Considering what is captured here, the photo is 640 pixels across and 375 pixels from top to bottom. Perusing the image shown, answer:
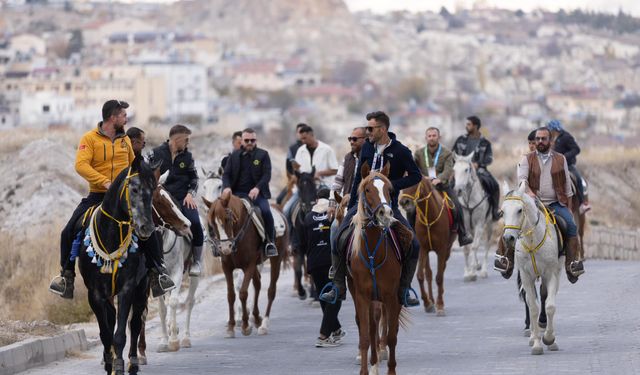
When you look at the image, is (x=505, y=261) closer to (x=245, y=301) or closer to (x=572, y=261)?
(x=572, y=261)

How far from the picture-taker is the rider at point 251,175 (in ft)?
72.2

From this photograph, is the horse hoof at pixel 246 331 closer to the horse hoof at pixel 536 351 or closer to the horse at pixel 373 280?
the horse hoof at pixel 536 351

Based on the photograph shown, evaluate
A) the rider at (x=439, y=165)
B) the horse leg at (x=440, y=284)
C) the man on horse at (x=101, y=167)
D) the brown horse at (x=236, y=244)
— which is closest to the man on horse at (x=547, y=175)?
the horse leg at (x=440, y=284)

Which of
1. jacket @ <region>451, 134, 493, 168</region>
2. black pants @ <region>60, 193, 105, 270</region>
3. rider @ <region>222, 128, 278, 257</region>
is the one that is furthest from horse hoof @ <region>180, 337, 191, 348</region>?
jacket @ <region>451, 134, 493, 168</region>

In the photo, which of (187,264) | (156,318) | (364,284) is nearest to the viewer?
(364,284)

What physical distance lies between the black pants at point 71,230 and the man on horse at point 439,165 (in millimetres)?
9462

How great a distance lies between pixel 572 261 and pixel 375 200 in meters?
4.19

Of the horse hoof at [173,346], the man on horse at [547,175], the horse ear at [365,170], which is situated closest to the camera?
the horse ear at [365,170]

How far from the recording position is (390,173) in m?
16.9

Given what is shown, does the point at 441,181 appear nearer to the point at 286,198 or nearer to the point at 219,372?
the point at 286,198

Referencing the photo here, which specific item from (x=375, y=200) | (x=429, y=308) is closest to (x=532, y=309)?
(x=375, y=200)

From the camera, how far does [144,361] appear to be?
716 inches

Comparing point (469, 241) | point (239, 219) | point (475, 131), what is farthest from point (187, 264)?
→ point (475, 131)

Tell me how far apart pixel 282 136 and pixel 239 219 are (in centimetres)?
17021
